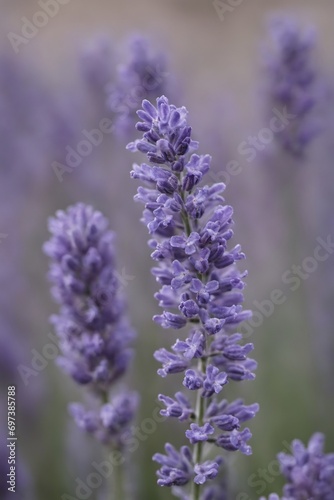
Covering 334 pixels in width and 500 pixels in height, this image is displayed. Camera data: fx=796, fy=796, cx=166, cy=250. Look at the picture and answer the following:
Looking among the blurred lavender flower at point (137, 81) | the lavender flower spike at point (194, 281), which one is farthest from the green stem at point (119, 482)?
the blurred lavender flower at point (137, 81)

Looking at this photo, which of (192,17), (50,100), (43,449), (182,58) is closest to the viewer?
(43,449)

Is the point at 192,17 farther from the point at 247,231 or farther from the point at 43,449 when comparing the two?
the point at 43,449

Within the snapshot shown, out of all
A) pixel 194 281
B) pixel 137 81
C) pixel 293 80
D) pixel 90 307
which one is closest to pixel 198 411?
pixel 194 281

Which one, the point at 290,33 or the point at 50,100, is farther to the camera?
the point at 50,100

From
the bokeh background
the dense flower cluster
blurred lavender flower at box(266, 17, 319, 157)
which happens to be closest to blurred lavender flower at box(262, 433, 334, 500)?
the dense flower cluster

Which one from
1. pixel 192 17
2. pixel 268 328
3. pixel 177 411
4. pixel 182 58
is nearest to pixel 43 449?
pixel 268 328

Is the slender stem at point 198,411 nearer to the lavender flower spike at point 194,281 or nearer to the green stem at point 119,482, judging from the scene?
the lavender flower spike at point 194,281
